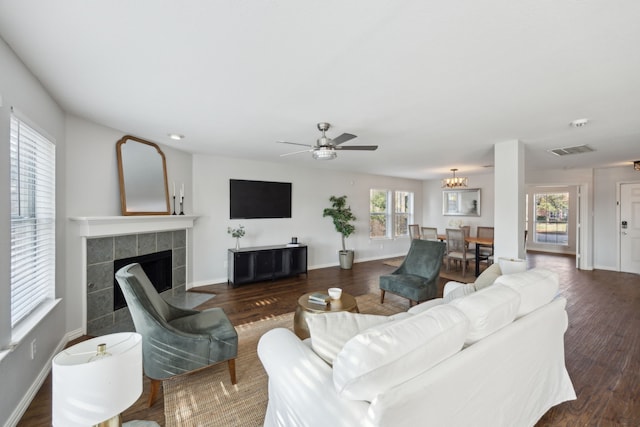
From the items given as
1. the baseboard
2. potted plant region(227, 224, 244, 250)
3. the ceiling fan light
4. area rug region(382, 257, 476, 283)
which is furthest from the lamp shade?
area rug region(382, 257, 476, 283)

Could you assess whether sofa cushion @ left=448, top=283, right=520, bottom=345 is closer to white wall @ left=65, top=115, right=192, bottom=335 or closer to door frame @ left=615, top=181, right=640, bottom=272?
white wall @ left=65, top=115, right=192, bottom=335

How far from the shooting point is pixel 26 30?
4.96 feet

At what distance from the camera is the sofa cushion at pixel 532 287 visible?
1658 millimetres

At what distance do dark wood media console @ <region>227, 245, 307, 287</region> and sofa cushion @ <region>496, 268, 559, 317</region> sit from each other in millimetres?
3871

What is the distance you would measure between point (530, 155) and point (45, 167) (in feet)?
21.0

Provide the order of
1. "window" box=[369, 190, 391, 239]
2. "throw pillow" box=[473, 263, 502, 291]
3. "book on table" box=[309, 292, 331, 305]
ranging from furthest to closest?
"window" box=[369, 190, 391, 239], "book on table" box=[309, 292, 331, 305], "throw pillow" box=[473, 263, 502, 291]

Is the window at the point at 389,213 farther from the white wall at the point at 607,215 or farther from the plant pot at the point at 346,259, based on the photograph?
the white wall at the point at 607,215

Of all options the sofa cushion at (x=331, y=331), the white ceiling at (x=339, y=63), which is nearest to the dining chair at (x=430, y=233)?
the white ceiling at (x=339, y=63)

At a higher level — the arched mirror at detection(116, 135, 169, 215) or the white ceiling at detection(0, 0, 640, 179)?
the white ceiling at detection(0, 0, 640, 179)

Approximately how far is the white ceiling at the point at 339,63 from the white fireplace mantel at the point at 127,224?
1109mm

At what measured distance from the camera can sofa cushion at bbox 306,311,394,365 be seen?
4.22ft

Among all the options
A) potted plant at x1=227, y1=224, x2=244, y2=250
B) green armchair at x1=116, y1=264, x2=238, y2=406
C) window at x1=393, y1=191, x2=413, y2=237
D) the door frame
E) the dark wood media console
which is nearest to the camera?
green armchair at x1=116, y1=264, x2=238, y2=406

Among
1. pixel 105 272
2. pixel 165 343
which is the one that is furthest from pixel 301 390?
pixel 105 272

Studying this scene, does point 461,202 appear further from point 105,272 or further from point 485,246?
point 105,272
